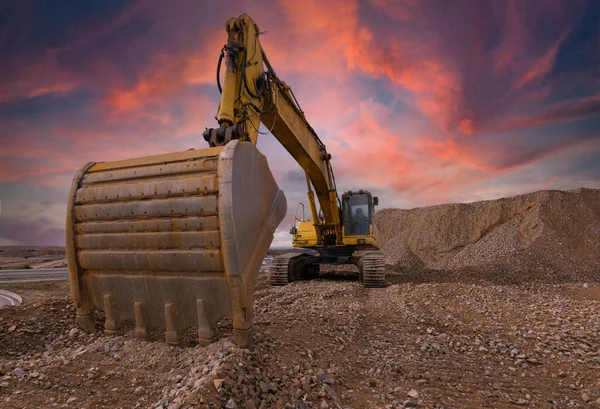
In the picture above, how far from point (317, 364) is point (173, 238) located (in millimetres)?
2051

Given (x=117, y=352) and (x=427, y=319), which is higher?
(x=117, y=352)

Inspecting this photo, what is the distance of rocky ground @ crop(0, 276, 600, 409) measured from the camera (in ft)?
9.77

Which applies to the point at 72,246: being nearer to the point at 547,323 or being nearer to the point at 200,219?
the point at 200,219

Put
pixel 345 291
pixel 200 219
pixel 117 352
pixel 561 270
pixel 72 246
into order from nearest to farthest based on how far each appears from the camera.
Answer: pixel 200 219 → pixel 117 352 → pixel 72 246 → pixel 345 291 → pixel 561 270

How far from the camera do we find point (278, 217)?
422 centimetres

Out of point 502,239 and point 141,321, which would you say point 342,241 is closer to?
point 141,321

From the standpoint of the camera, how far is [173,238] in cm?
351

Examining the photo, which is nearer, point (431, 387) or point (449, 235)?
point (431, 387)

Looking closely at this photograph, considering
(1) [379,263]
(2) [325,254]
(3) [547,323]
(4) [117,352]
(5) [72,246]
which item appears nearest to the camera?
(4) [117,352]

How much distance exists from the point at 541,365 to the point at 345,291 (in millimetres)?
5066

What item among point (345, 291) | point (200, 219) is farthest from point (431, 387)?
point (345, 291)

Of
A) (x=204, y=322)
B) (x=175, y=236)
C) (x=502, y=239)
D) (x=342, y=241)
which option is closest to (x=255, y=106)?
(x=175, y=236)

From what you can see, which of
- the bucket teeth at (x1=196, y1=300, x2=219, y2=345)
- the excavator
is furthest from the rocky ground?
the excavator

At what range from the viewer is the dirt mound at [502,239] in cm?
1597
